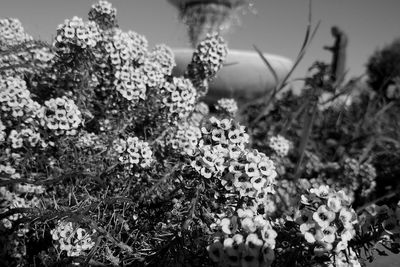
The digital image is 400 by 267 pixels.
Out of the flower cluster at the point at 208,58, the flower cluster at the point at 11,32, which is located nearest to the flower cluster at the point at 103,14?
the flower cluster at the point at 11,32

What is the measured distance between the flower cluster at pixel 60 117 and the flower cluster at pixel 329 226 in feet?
5.34

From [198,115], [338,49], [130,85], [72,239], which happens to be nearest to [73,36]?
[130,85]

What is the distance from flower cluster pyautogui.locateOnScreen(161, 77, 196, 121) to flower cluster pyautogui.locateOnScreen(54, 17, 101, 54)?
Answer: 0.67 meters

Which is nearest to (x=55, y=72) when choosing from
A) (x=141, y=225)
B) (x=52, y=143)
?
(x=52, y=143)

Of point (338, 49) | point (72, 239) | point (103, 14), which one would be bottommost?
point (72, 239)

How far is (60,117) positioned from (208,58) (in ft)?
5.64

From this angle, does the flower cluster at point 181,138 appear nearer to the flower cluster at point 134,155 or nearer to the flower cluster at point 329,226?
the flower cluster at point 134,155

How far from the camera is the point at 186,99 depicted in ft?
10.3

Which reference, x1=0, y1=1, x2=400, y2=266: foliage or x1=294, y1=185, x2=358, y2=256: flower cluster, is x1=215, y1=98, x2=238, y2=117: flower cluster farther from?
x1=294, y1=185, x2=358, y2=256: flower cluster

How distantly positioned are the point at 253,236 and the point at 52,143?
1.72 m

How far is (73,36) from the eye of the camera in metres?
2.85

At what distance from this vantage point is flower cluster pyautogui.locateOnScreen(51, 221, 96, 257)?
81.5 inches

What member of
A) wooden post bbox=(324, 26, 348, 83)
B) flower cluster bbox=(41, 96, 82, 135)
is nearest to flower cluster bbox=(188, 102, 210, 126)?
flower cluster bbox=(41, 96, 82, 135)

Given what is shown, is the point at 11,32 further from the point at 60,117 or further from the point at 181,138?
the point at 181,138
